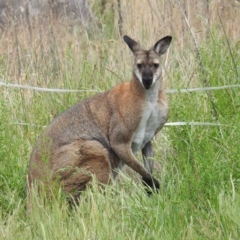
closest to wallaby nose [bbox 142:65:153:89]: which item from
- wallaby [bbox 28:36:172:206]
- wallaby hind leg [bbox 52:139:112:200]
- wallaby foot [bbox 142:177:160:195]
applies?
wallaby [bbox 28:36:172:206]

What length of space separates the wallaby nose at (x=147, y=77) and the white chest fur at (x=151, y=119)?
190 millimetres

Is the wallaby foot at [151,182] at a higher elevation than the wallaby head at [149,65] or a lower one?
lower

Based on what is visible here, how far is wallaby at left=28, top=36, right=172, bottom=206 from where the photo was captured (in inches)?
227

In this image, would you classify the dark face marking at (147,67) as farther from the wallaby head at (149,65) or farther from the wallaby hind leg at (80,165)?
the wallaby hind leg at (80,165)

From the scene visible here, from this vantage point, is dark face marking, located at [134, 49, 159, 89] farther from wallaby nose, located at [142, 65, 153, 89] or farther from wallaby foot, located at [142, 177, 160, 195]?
wallaby foot, located at [142, 177, 160, 195]

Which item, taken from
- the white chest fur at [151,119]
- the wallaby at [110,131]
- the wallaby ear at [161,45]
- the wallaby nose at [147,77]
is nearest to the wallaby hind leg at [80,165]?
the wallaby at [110,131]

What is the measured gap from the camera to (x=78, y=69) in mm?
8125

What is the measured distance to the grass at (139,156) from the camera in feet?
15.0

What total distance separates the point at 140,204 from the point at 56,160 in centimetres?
111

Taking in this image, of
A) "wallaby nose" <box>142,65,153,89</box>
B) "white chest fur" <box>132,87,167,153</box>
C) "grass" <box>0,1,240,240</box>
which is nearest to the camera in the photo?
"grass" <box>0,1,240,240</box>

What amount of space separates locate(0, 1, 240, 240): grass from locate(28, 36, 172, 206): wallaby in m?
0.16

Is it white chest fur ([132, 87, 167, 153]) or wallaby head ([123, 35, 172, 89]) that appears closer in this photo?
wallaby head ([123, 35, 172, 89])

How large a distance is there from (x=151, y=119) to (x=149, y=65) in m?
0.44

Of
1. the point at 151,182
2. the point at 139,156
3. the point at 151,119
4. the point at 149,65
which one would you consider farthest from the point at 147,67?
the point at 139,156
